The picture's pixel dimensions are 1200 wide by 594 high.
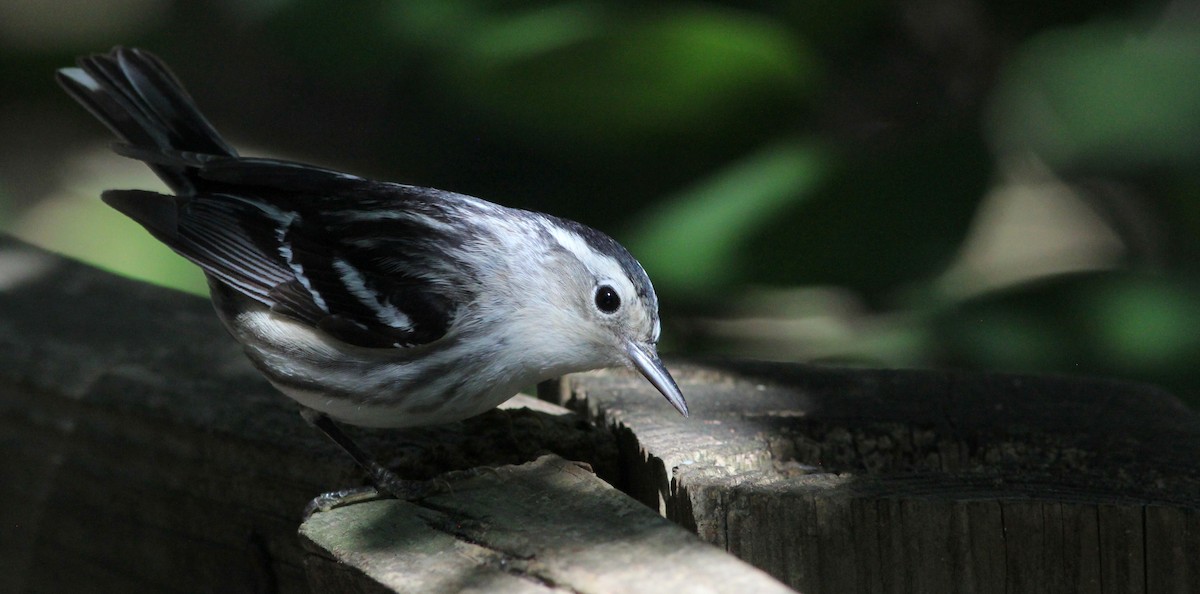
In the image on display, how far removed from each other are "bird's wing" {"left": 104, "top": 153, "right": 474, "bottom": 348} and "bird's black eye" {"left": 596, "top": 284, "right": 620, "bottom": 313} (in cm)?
30

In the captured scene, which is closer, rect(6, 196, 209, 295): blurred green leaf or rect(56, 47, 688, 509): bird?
rect(56, 47, 688, 509): bird

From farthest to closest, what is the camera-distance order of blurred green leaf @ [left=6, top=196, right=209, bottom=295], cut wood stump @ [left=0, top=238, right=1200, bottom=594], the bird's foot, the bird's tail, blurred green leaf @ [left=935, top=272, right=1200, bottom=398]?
blurred green leaf @ [left=6, top=196, right=209, bottom=295] < blurred green leaf @ [left=935, top=272, right=1200, bottom=398] < the bird's tail < the bird's foot < cut wood stump @ [left=0, top=238, right=1200, bottom=594]

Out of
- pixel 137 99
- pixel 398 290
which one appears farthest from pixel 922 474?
pixel 137 99

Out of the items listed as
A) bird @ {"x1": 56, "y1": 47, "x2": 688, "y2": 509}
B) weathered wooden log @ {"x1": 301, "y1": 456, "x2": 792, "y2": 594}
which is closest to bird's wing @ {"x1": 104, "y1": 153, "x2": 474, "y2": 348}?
bird @ {"x1": 56, "y1": 47, "x2": 688, "y2": 509}

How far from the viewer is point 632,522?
5.97ft

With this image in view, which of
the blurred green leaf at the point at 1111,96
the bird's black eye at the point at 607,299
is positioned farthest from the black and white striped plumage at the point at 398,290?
the blurred green leaf at the point at 1111,96

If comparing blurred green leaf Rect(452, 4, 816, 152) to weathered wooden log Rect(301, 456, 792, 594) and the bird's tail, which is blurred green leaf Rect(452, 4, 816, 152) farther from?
weathered wooden log Rect(301, 456, 792, 594)

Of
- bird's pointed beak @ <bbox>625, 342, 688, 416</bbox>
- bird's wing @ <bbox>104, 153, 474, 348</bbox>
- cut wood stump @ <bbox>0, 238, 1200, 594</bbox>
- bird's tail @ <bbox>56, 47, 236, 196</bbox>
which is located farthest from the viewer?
bird's tail @ <bbox>56, 47, 236, 196</bbox>

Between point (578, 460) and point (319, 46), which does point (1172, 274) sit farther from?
point (319, 46)

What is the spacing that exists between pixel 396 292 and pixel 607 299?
1.56ft

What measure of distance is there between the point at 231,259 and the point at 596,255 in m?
0.87

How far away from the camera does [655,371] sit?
8.38ft

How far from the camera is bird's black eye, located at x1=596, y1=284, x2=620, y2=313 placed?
2680 millimetres

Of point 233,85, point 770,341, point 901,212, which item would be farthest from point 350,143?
point 901,212
